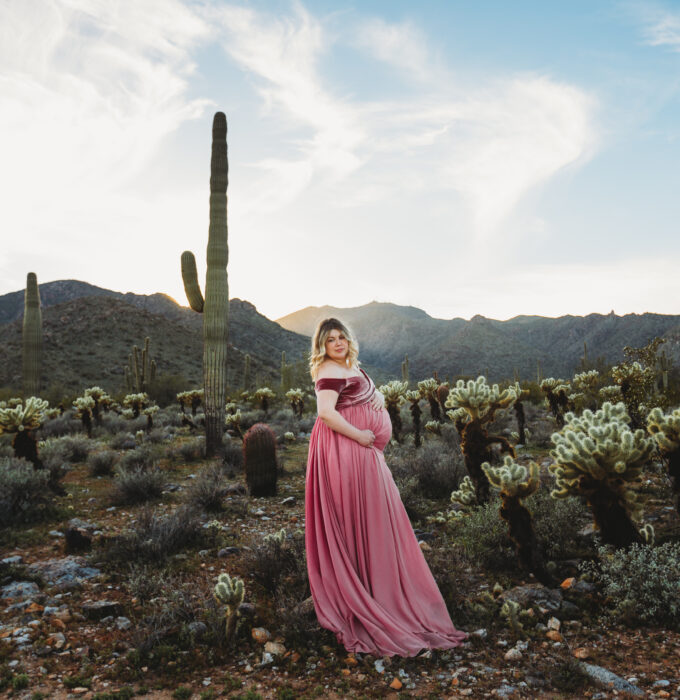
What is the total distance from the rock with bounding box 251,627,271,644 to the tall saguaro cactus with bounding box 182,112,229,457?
7.16m

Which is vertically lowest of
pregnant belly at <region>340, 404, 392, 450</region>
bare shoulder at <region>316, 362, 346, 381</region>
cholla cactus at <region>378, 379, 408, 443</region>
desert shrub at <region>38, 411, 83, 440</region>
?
desert shrub at <region>38, 411, 83, 440</region>

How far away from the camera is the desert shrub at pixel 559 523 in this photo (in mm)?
4312

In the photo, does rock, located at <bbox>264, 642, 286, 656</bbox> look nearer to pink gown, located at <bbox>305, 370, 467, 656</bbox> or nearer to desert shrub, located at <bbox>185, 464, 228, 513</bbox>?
pink gown, located at <bbox>305, 370, 467, 656</bbox>

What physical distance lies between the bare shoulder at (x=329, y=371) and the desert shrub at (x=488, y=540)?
228cm

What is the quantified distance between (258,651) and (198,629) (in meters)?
0.50

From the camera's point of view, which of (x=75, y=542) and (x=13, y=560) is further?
(x=75, y=542)

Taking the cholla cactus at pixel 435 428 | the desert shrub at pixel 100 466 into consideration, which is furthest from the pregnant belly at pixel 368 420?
the cholla cactus at pixel 435 428

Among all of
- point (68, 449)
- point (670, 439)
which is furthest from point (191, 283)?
point (670, 439)

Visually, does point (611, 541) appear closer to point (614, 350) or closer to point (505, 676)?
point (505, 676)

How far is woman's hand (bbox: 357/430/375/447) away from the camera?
135 inches

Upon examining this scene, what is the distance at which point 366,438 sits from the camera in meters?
3.44

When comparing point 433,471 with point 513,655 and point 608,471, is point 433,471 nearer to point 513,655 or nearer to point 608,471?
point 608,471

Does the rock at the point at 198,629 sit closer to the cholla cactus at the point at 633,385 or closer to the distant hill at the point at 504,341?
the cholla cactus at the point at 633,385

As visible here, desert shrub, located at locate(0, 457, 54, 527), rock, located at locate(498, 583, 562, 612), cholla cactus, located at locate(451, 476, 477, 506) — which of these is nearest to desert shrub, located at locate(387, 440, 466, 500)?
cholla cactus, located at locate(451, 476, 477, 506)
